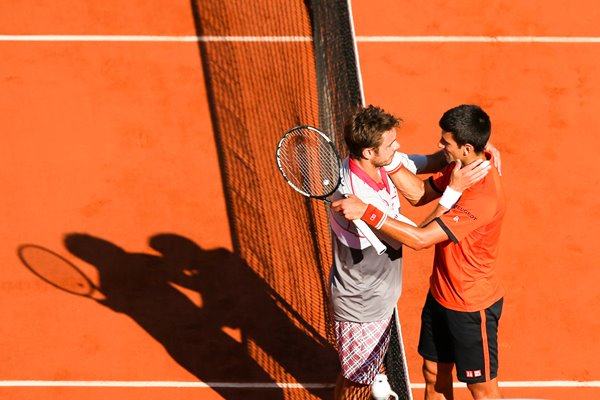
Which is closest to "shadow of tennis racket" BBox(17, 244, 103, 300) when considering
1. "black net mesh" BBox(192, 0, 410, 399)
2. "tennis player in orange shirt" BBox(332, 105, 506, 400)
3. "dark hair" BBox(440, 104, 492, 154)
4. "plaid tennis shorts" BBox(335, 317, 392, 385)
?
"black net mesh" BBox(192, 0, 410, 399)

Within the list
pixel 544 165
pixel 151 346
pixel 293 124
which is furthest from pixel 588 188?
pixel 151 346

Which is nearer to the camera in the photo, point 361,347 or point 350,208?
point 350,208

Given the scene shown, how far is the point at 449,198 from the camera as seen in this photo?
19.7ft

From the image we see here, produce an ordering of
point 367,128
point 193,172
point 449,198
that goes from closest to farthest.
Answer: point 367,128 < point 449,198 < point 193,172

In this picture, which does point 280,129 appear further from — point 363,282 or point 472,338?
point 472,338

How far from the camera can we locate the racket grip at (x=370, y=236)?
18.8ft

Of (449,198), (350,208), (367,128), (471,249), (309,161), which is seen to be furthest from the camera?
(309,161)

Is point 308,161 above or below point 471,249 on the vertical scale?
above

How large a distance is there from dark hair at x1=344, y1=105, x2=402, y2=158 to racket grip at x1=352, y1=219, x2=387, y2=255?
19.0 inches

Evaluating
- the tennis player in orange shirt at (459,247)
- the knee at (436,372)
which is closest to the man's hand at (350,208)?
the tennis player in orange shirt at (459,247)

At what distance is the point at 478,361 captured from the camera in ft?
20.7

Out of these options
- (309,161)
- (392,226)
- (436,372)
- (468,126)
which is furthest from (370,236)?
(436,372)

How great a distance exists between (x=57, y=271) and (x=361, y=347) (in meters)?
3.79

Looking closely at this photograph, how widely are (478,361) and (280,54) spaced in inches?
232
